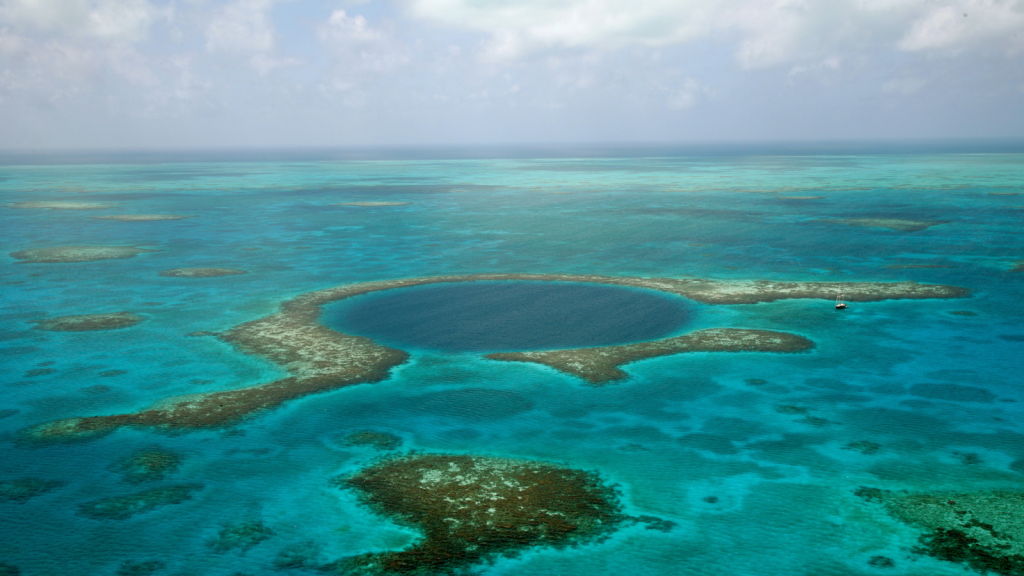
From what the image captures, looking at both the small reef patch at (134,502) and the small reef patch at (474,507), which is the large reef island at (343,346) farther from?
the small reef patch at (474,507)

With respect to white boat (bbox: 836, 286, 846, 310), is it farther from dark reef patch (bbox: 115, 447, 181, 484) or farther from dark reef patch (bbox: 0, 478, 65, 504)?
dark reef patch (bbox: 0, 478, 65, 504)

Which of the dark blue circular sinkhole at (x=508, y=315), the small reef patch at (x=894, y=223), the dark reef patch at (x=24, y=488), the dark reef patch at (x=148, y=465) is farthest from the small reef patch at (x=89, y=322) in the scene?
the small reef patch at (x=894, y=223)

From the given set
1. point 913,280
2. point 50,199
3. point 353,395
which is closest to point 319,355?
point 353,395

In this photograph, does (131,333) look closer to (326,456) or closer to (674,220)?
(326,456)

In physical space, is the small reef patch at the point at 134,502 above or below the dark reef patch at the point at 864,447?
below

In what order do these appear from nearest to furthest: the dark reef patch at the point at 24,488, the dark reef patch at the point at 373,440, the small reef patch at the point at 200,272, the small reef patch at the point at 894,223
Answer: the dark reef patch at the point at 24,488
the dark reef patch at the point at 373,440
the small reef patch at the point at 200,272
the small reef patch at the point at 894,223

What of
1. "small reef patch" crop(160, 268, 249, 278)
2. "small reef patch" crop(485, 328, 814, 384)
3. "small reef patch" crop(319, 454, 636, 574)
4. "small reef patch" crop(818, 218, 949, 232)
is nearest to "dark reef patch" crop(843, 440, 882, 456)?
"small reef patch" crop(319, 454, 636, 574)

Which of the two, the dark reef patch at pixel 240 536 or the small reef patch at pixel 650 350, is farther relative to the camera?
the small reef patch at pixel 650 350
